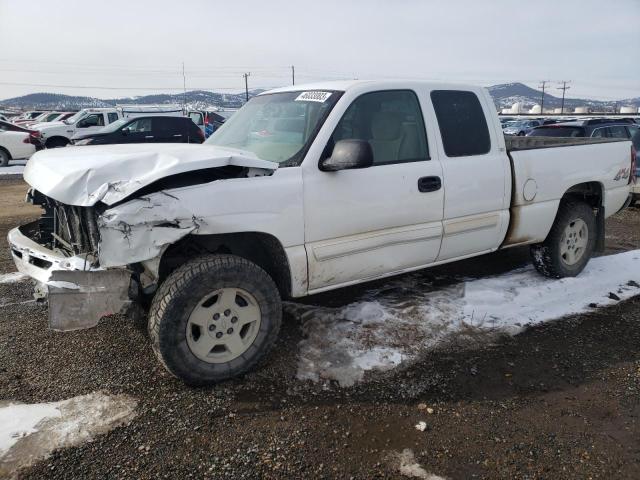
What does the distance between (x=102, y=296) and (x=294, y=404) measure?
4.24 ft

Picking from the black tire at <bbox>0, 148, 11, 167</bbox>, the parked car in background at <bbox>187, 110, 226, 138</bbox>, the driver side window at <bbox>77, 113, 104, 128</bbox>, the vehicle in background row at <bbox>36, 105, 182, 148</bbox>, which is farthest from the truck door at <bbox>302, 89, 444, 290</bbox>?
the driver side window at <bbox>77, 113, 104, 128</bbox>

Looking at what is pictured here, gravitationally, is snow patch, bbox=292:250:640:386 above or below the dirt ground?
above

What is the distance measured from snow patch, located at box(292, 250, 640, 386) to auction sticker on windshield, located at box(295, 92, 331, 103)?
1.73 m

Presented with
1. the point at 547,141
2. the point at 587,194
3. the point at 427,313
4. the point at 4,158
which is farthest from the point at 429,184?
the point at 4,158

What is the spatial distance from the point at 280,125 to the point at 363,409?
2162 mm

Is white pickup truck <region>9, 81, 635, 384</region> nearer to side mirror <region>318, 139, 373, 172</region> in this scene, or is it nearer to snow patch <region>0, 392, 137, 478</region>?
side mirror <region>318, 139, 373, 172</region>

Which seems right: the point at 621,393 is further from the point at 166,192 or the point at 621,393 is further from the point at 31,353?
the point at 31,353

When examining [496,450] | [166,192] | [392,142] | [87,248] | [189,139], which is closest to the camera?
[496,450]

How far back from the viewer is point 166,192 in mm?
2912

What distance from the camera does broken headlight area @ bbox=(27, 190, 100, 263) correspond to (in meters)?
2.99

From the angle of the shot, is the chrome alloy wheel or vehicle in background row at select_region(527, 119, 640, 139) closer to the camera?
the chrome alloy wheel

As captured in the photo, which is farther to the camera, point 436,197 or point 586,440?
point 436,197

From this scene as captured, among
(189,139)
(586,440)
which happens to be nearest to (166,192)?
(586,440)

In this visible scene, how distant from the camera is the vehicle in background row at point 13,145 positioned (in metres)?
16.0
